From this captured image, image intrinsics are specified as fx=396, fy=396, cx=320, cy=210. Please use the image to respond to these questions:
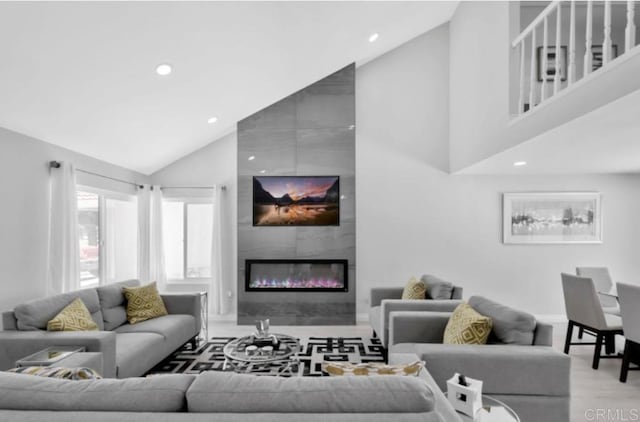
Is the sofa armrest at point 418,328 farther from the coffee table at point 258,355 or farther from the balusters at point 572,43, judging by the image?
the balusters at point 572,43

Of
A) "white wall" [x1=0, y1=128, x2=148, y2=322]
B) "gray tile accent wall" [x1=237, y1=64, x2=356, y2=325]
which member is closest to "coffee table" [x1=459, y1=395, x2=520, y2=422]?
"white wall" [x1=0, y1=128, x2=148, y2=322]

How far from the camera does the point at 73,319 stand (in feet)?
10.1

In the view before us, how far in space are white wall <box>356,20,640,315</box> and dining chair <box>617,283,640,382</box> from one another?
225 cm

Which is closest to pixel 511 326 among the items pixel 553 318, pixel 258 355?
pixel 258 355

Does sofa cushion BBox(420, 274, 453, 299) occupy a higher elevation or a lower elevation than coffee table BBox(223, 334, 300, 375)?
higher

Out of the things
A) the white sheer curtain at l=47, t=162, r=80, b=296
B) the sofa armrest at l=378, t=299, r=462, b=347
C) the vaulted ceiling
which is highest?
the vaulted ceiling

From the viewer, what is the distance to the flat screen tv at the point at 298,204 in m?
5.72

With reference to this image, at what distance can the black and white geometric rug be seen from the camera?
388cm

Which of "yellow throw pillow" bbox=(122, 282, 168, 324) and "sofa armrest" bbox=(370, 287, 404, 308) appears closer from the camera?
"yellow throw pillow" bbox=(122, 282, 168, 324)

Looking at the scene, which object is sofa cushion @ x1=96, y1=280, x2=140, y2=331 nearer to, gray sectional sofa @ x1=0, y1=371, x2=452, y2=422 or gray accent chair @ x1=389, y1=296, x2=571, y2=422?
gray sectional sofa @ x1=0, y1=371, x2=452, y2=422

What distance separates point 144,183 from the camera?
19.3 feet

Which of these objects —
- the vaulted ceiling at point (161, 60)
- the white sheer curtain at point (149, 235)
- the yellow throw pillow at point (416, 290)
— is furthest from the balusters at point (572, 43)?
the white sheer curtain at point (149, 235)

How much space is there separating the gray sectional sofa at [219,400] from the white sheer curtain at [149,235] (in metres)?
4.29

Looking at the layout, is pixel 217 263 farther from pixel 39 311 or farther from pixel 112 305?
pixel 39 311
